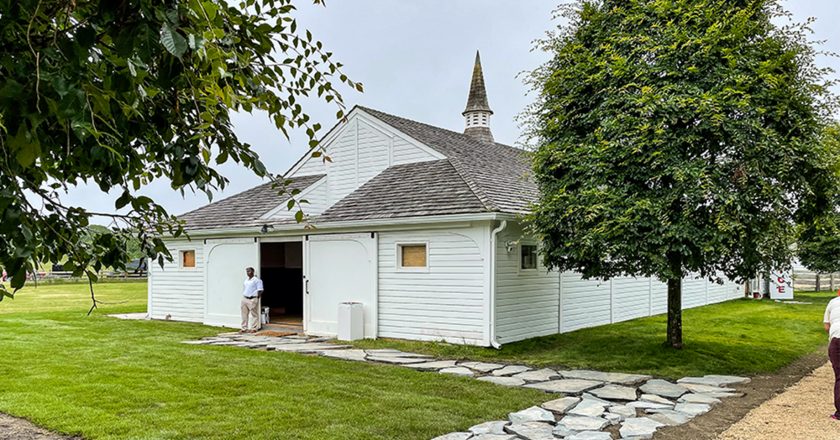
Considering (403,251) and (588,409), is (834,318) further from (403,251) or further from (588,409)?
(403,251)

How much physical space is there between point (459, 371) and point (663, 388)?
279 centimetres

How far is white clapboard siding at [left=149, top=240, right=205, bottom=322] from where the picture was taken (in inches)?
618

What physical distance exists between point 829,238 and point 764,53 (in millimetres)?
13123

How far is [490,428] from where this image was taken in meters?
5.82

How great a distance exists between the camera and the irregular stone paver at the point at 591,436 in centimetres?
562

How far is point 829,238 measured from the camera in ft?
61.5

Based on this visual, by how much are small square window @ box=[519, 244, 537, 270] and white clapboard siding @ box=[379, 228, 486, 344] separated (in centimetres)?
138

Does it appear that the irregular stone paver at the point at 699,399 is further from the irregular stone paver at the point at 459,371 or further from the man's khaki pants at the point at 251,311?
the man's khaki pants at the point at 251,311

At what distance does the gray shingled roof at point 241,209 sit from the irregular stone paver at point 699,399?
30.9ft

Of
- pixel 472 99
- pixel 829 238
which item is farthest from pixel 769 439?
pixel 472 99

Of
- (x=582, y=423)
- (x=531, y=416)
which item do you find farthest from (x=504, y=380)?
(x=582, y=423)

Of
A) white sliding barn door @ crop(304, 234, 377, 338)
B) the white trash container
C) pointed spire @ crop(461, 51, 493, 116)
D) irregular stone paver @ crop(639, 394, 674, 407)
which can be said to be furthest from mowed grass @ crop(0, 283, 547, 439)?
pointed spire @ crop(461, 51, 493, 116)

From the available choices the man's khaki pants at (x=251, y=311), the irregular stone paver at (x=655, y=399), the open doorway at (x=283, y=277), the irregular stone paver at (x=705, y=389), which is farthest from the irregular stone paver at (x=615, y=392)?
the open doorway at (x=283, y=277)

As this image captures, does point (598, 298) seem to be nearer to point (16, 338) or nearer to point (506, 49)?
point (506, 49)
